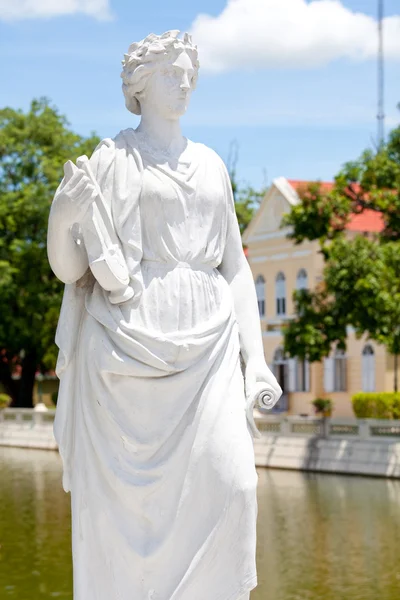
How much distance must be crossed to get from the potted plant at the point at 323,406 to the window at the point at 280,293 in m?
6.19

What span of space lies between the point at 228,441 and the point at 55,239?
3.43 ft

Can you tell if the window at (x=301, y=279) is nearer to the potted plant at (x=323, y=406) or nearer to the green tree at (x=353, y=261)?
the potted plant at (x=323, y=406)

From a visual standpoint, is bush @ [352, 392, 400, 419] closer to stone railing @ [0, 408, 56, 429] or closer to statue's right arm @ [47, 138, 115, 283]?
stone railing @ [0, 408, 56, 429]

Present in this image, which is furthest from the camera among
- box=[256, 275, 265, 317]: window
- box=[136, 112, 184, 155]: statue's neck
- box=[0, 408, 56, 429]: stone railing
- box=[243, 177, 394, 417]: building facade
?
box=[256, 275, 265, 317]: window

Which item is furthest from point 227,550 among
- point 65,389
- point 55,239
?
point 55,239

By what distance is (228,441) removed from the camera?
189 inches

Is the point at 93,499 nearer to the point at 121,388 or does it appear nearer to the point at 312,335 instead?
the point at 121,388

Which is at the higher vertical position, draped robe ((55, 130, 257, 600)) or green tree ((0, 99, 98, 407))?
green tree ((0, 99, 98, 407))

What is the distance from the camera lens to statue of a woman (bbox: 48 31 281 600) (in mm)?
4777

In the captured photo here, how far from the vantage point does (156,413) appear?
4.80 meters

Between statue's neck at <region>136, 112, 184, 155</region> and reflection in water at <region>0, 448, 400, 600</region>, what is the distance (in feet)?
23.4

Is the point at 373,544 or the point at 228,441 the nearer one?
the point at 228,441

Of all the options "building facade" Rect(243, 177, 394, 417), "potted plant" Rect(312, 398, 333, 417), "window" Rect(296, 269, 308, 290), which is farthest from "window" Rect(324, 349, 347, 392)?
"potted plant" Rect(312, 398, 333, 417)

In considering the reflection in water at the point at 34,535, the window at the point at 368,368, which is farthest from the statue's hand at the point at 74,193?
the window at the point at 368,368
